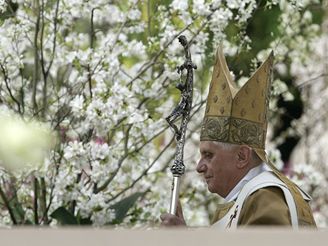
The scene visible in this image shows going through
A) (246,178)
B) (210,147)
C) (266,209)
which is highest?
(210,147)

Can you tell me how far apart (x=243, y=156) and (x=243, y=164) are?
4 cm

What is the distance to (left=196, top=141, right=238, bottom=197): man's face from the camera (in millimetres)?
4406

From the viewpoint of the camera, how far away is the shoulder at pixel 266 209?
406 cm

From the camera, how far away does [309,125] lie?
34.7 ft

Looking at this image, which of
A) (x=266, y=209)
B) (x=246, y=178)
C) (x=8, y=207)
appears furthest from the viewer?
(x=8, y=207)

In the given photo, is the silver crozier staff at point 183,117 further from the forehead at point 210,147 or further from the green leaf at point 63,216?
the green leaf at point 63,216

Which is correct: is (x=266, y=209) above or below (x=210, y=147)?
below

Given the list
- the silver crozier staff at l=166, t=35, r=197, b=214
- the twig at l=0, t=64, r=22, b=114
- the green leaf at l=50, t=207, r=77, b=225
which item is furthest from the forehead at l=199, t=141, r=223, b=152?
the twig at l=0, t=64, r=22, b=114

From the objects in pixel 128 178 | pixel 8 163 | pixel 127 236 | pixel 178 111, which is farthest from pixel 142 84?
pixel 127 236

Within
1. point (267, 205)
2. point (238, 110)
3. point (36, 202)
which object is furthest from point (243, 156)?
point (36, 202)

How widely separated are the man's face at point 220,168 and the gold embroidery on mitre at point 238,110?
0.06 m

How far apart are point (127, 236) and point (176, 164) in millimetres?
2132

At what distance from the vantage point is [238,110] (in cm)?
460

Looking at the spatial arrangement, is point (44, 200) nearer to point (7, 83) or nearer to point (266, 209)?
point (7, 83)
